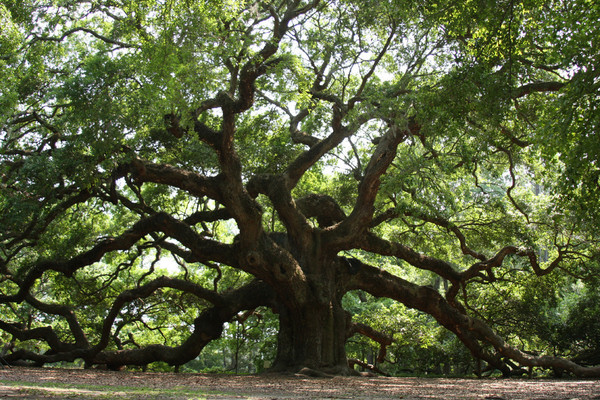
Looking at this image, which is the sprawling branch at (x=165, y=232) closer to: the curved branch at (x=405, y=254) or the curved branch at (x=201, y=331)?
the curved branch at (x=201, y=331)

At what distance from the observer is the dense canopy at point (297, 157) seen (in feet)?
22.4

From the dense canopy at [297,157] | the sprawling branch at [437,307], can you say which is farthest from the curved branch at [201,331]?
the sprawling branch at [437,307]

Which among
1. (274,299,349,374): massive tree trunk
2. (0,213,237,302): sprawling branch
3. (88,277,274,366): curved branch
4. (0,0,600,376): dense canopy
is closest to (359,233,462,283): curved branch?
(0,0,600,376): dense canopy

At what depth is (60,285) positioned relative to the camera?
37.4ft

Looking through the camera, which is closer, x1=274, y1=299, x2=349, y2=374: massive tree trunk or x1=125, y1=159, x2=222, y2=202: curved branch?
x1=125, y1=159, x2=222, y2=202: curved branch

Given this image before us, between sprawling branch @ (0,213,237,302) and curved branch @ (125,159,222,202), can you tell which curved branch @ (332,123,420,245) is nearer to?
sprawling branch @ (0,213,237,302)

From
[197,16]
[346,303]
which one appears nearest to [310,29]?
[197,16]

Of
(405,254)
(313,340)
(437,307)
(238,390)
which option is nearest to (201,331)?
(313,340)

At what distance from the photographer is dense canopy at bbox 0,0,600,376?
684 cm

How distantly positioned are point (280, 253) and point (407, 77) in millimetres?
4158

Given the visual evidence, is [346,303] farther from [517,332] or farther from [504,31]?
[504,31]

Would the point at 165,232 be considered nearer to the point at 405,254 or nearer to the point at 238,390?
the point at 238,390

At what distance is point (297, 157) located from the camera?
1080 cm

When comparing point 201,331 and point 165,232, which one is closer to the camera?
point 165,232
